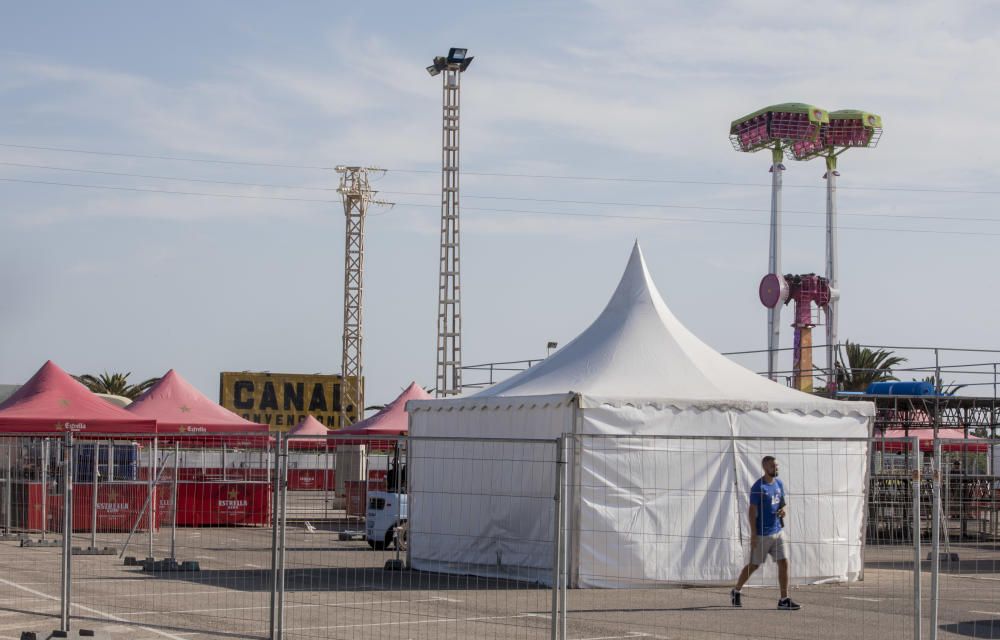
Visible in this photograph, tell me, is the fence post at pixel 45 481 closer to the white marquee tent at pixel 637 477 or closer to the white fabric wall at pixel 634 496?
the white marquee tent at pixel 637 477

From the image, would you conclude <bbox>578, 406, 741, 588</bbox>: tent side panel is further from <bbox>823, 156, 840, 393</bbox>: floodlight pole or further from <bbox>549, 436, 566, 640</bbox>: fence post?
<bbox>823, 156, 840, 393</bbox>: floodlight pole

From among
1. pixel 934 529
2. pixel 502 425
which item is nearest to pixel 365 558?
pixel 502 425

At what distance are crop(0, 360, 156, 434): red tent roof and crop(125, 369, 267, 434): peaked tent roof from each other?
4562mm

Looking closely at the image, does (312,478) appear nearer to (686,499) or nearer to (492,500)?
(492,500)

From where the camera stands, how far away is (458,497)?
1755 cm

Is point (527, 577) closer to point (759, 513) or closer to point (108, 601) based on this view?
point (759, 513)

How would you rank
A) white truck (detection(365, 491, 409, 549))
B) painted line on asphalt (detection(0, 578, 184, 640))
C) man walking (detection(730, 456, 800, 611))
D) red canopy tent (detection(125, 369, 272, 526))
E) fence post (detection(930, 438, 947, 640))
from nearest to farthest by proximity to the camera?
1. fence post (detection(930, 438, 947, 640))
2. painted line on asphalt (detection(0, 578, 184, 640))
3. man walking (detection(730, 456, 800, 611))
4. white truck (detection(365, 491, 409, 549))
5. red canopy tent (detection(125, 369, 272, 526))

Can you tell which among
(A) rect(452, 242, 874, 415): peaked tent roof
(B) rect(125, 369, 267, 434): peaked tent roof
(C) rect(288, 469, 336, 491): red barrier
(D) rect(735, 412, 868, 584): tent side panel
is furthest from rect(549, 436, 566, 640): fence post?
(B) rect(125, 369, 267, 434): peaked tent roof

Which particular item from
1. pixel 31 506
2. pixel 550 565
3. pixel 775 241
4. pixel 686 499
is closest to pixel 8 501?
pixel 31 506

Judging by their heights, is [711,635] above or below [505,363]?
below

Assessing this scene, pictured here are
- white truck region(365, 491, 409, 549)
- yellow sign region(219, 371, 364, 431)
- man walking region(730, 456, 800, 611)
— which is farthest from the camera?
yellow sign region(219, 371, 364, 431)

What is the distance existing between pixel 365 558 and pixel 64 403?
10.5m

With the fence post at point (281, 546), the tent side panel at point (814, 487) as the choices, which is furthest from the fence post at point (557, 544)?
the tent side panel at point (814, 487)

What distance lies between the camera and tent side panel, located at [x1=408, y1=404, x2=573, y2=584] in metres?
17.2
